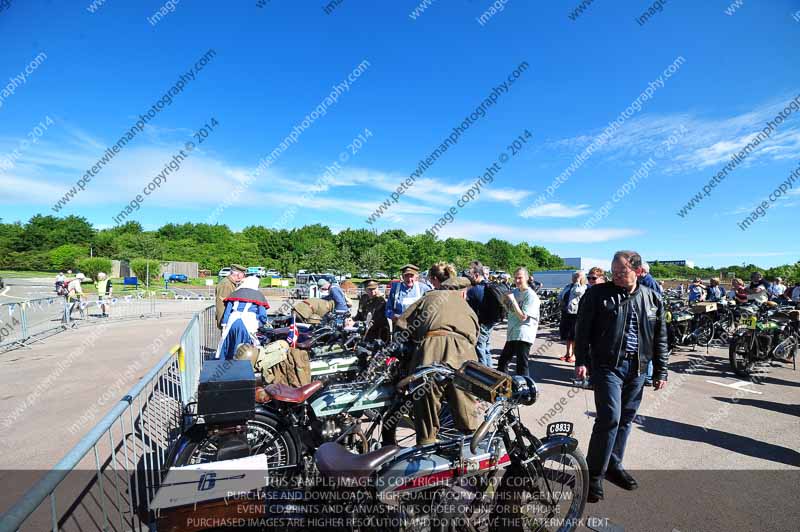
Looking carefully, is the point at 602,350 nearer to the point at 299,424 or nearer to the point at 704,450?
the point at 704,450

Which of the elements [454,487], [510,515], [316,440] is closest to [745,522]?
[510,515]

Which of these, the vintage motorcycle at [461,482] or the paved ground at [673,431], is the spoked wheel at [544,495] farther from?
the paved ground at [673,431]

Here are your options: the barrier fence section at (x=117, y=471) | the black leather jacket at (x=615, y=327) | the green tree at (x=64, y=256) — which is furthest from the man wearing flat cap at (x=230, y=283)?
the green tree at (x=64, y=256)

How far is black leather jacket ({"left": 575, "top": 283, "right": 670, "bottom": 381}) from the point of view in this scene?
3.26 meters

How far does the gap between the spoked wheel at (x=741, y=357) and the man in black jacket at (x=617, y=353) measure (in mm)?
5591

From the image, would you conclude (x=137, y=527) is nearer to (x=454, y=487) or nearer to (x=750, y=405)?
(x=454, y=487)

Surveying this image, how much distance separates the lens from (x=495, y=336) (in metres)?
11.9

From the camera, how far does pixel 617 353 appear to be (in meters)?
3.23

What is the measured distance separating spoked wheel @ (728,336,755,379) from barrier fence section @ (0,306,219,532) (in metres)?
9.29

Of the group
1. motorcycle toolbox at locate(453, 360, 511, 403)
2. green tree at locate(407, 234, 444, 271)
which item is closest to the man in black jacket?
motorcycle toolbox at locate(453, 360, 511, 403)

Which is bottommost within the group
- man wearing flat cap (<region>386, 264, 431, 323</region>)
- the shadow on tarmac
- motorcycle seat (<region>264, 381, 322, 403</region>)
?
the shadow on tarmac

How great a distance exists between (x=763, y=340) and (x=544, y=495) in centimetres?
744

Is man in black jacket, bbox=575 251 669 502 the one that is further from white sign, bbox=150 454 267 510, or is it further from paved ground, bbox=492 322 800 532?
white sign, bbox=150 454 267 510

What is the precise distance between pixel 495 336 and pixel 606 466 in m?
8.81
